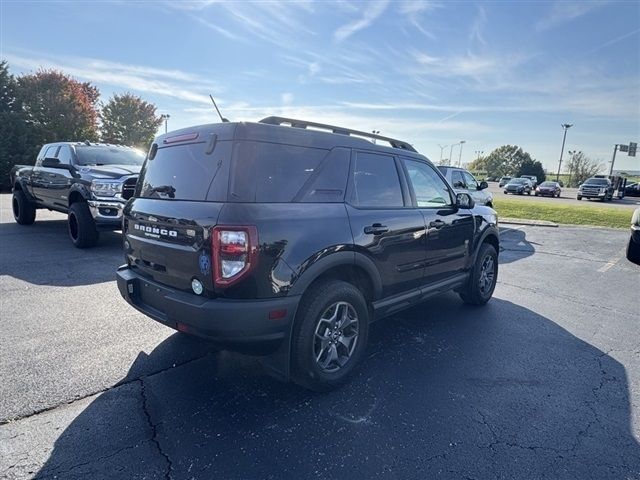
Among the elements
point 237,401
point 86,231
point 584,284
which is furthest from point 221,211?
point 584,284

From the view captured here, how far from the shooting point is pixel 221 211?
2.46m

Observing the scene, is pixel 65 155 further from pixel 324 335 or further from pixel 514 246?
pixel 514 246

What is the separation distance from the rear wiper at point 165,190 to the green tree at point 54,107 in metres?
26.1

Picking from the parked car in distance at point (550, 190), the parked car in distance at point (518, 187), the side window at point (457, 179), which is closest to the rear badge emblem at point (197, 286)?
the side window at point (457, 179)

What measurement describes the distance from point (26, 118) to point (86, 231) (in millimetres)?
21546

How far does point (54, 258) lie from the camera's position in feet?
21.6

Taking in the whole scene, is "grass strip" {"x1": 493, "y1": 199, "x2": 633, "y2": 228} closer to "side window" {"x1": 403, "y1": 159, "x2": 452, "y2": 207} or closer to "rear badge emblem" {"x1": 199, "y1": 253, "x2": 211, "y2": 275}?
"side window" {"x1": 403, "y1": 159, "x2": 452, "y2": 207}

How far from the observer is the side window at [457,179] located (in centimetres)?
1094

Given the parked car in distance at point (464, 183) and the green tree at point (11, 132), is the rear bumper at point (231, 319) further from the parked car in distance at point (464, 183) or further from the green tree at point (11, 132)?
the green tree at point (11, 132)

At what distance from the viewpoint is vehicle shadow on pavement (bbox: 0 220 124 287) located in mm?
5574

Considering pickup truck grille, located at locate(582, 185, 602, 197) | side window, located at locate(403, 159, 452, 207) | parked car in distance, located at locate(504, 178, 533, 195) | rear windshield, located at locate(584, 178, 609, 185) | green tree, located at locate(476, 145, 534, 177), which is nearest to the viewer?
side window, located at locate(403, 159, 452, 207)

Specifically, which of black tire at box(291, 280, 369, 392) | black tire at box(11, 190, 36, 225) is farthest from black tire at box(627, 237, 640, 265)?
black tire at box(11, 190, 36, 225)

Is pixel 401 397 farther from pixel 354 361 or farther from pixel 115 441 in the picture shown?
pixel 115 441

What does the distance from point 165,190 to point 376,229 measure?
5.78 ft
